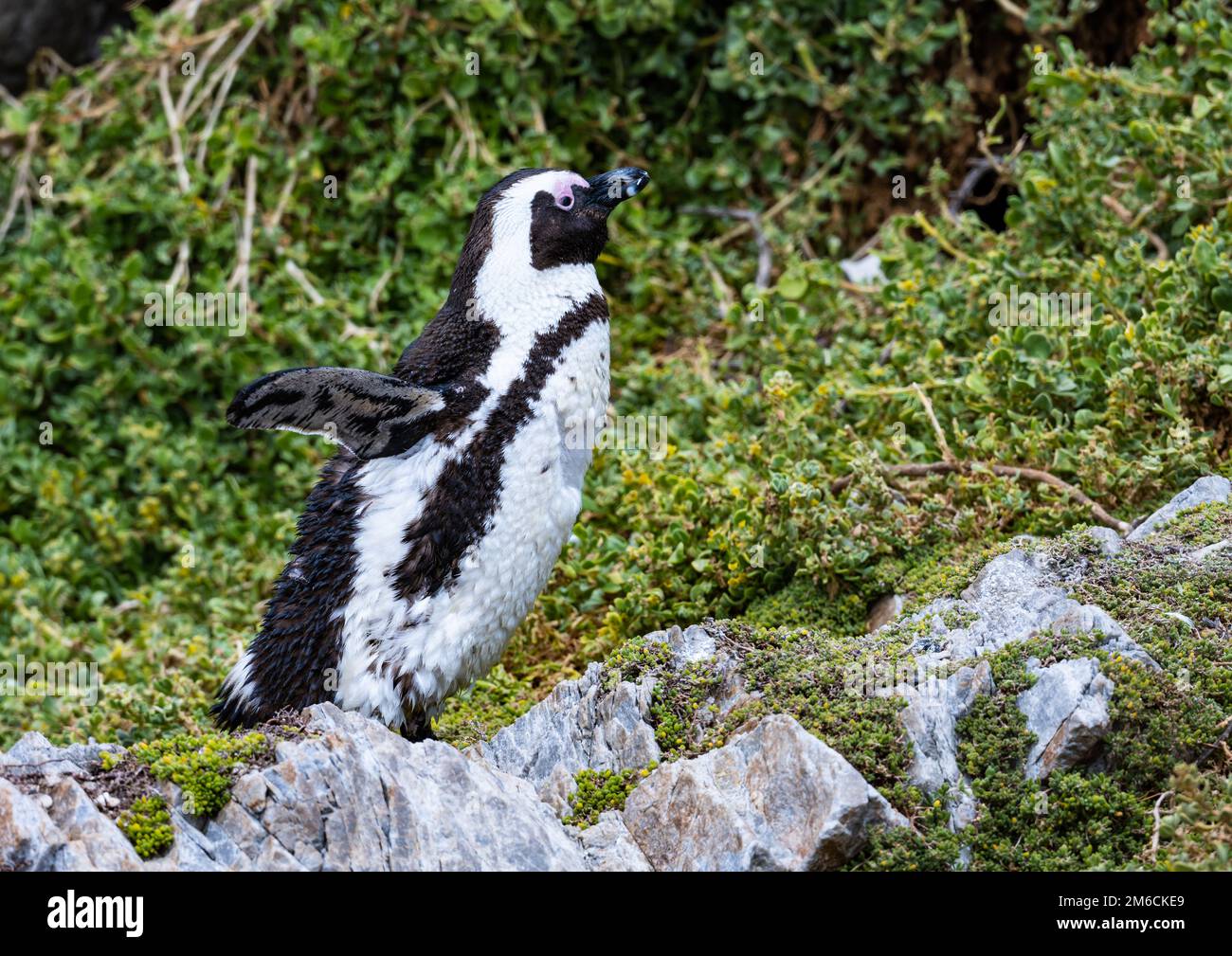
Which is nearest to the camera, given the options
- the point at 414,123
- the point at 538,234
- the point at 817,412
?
the point at 538,234

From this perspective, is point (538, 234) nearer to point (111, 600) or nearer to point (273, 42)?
point (111, 600)

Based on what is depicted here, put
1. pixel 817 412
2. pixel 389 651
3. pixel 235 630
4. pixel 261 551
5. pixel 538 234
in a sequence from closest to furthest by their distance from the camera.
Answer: pixel 389 651 → pixel 538 234 → pixel 817 412 → pixel 235 630 → pixel 261 551

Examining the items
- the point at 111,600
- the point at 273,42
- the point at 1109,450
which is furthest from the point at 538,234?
the point at 273,42

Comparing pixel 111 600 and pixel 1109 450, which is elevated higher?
pixel 1109 450

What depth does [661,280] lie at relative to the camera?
25.8 feet

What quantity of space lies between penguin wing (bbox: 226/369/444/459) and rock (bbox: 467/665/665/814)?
0.90 meters

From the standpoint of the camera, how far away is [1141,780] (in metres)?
3.65

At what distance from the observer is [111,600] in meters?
7.19

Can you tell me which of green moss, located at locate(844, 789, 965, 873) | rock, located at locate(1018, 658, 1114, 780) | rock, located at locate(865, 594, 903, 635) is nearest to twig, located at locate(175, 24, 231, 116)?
rock, located at locate(865, 594, 903, 635)

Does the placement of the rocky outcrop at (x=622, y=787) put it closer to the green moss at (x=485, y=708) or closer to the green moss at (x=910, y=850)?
the green moss at (x=910, y=850)

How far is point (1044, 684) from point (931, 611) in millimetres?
713

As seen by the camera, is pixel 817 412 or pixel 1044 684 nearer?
pixel 1044 684
